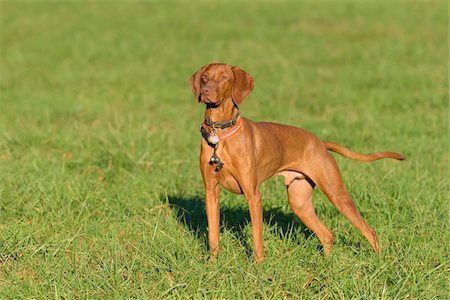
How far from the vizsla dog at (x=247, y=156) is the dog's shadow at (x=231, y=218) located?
464 millimetres

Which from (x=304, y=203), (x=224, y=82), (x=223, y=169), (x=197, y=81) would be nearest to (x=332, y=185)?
(x=304, y=203)

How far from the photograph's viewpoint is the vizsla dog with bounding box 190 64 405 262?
518 cm

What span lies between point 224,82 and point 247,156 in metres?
0.57

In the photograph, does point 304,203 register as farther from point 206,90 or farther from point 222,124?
point 206,90

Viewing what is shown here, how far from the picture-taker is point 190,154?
8.73 m

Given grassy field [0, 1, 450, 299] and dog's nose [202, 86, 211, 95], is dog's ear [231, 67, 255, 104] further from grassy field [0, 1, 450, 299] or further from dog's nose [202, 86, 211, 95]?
grassy field [0, 1, 450, 299]

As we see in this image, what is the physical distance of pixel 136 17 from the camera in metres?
20.3

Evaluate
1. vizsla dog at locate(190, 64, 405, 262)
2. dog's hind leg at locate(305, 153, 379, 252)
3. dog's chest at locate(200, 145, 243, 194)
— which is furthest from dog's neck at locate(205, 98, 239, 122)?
dog's hind leg at locate(305, 153, 379, 252)

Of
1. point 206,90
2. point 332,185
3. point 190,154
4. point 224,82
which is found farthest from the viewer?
point 190,154

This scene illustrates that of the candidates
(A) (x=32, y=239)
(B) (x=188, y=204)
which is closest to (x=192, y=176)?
(B) (x=188, y=204)

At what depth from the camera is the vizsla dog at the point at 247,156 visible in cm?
518

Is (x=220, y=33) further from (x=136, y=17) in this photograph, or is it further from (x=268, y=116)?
(x=268, y=116)

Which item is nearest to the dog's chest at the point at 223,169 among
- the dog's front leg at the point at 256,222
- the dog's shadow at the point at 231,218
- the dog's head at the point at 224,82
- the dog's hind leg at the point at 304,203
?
the dog's front leg at the point at 256,222

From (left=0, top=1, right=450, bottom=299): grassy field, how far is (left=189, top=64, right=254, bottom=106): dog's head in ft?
3.75
